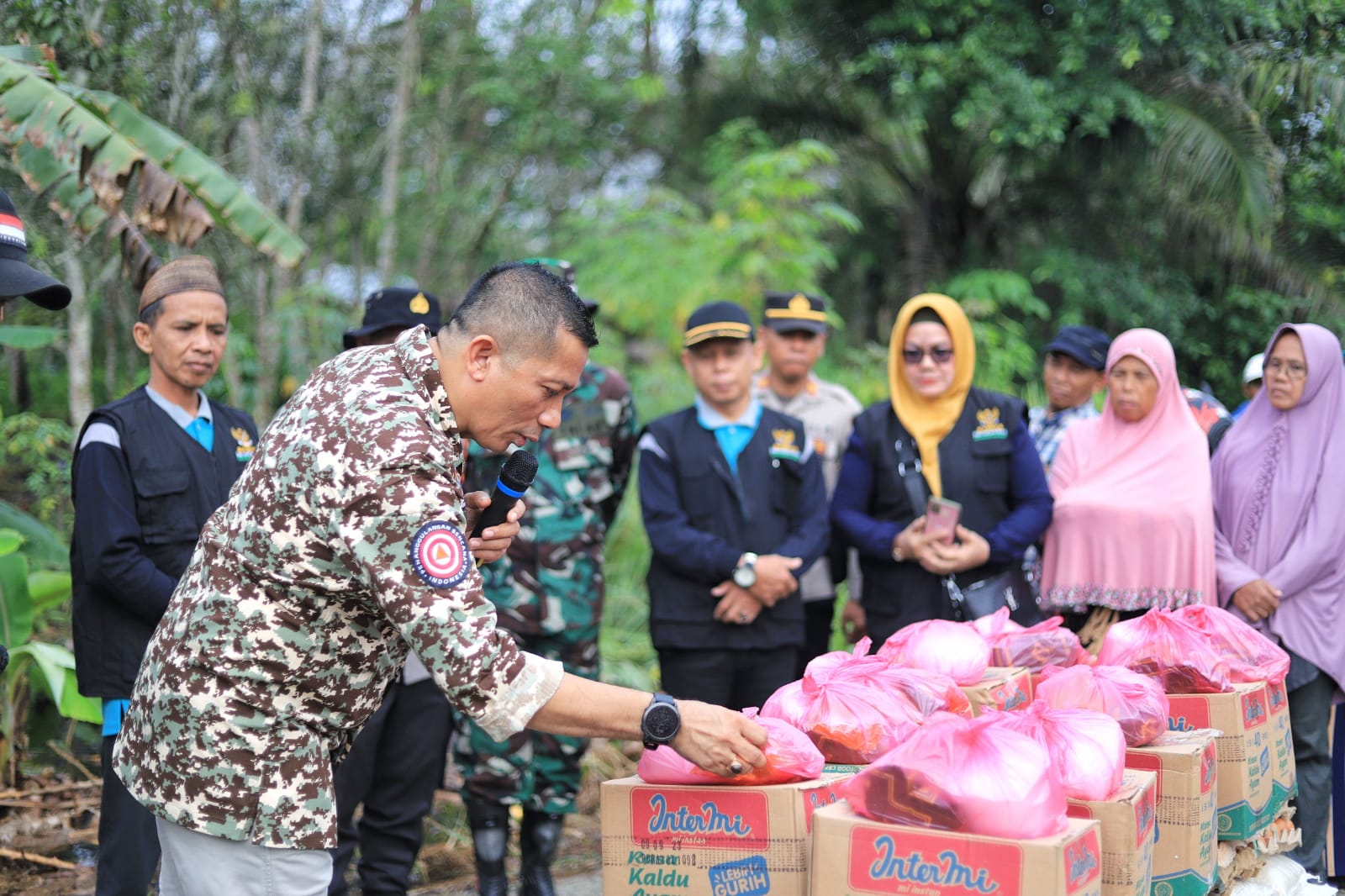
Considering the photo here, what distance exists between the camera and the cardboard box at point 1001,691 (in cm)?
285

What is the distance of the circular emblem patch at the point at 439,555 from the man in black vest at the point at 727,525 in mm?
2241

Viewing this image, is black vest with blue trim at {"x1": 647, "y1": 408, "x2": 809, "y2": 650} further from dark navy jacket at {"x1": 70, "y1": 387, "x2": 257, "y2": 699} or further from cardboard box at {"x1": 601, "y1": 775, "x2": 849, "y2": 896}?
cardboard box at {"x1": 601, "y1": 775, "x2": 849, "y2": 896}

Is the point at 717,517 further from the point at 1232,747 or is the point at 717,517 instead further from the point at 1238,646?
the point at 1232,747

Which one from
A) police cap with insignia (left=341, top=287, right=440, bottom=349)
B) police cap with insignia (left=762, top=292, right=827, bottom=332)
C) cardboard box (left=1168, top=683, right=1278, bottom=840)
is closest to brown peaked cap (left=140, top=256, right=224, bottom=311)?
police cap with insignia (left=341, top=287, right=440, bottom=349)

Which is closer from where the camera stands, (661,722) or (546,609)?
(661,722)

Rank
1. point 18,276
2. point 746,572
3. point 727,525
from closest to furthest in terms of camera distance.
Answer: point 18,276
point 746,572
point 727,525

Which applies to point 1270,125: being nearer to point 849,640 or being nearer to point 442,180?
point 849,640

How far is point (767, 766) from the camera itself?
218 centimetres

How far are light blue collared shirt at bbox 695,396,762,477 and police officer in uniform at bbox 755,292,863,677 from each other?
0.45 metres

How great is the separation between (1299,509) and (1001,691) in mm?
1910

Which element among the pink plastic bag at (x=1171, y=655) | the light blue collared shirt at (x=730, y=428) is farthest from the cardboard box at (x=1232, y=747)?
the light blue collared shirt at (x=730, y=428)

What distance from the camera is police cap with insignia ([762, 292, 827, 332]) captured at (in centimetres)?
501

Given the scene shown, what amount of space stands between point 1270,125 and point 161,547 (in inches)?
295

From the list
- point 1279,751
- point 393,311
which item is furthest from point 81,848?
point 1279,751
